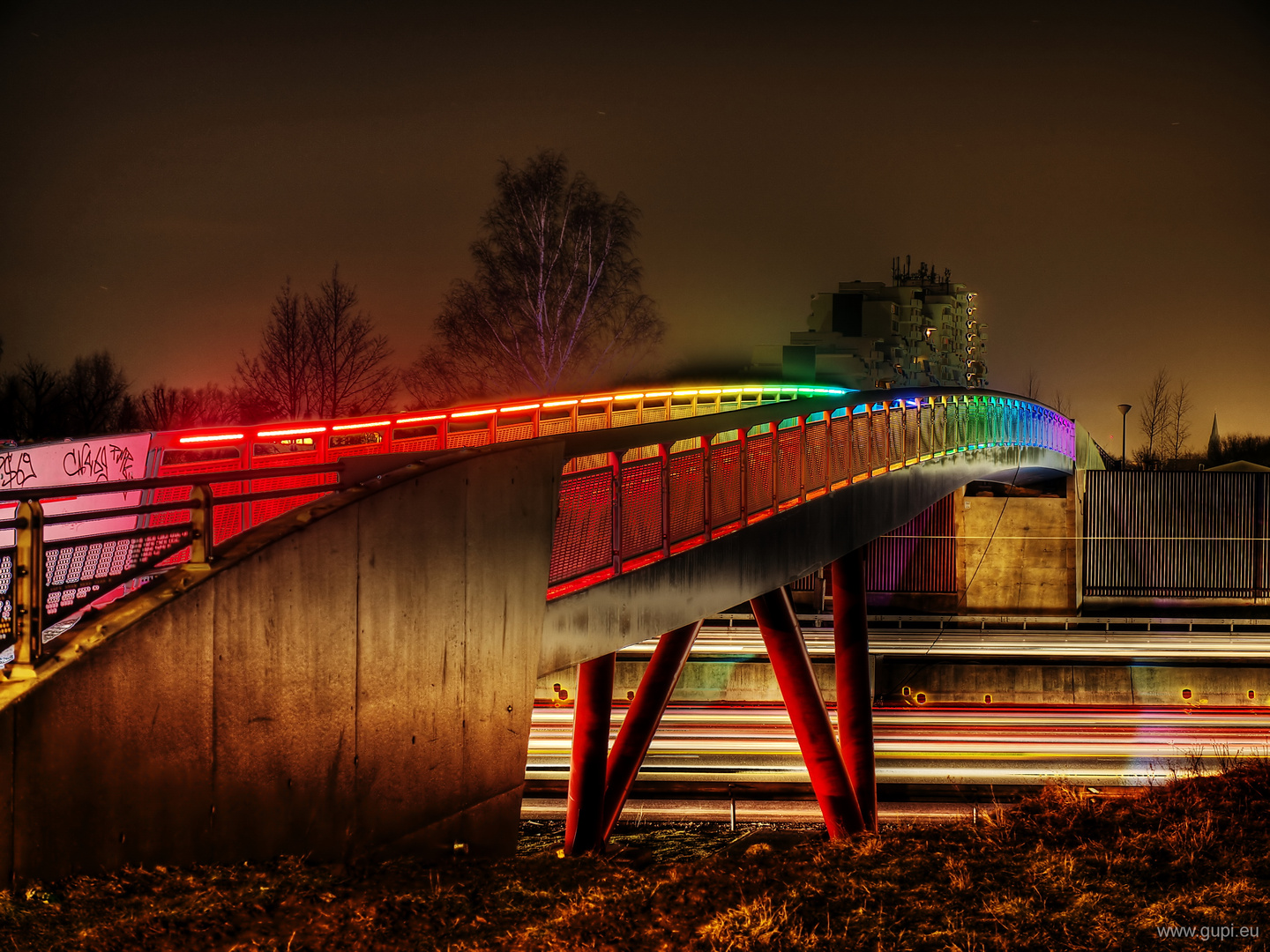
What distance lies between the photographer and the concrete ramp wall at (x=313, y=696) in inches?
187

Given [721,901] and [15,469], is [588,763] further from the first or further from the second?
[15,469]

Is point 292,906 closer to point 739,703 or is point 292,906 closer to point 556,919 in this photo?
point 556,919

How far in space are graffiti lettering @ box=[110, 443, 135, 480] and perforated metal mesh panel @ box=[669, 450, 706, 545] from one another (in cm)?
592

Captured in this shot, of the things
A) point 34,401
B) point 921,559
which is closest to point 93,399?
point 34,401

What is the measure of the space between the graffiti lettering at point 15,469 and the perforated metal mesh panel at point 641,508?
624cm

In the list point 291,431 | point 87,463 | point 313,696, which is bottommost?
point 313,696

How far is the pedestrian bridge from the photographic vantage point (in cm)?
484

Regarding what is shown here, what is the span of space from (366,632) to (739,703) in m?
19.0

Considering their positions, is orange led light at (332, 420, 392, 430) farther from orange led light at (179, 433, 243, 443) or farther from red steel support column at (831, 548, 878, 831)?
red steel support column at (831, 548, 878, 831)

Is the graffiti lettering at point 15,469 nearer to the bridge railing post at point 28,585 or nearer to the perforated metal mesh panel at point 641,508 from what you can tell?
the perforated metal mesh panel at point 641,508

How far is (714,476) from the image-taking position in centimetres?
1067

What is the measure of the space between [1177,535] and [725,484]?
93.4 feet

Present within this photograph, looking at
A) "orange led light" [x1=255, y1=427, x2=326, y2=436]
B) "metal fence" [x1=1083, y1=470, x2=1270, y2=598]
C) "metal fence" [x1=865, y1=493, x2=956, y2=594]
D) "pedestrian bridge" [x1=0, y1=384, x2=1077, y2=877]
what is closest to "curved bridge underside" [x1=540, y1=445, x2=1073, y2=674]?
"pedestrian bridge" [x1=0, y1=384, x2=1077, y2=877]

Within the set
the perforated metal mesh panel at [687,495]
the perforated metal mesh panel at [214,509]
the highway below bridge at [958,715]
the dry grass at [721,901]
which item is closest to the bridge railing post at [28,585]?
the dry grass at [721,901]
